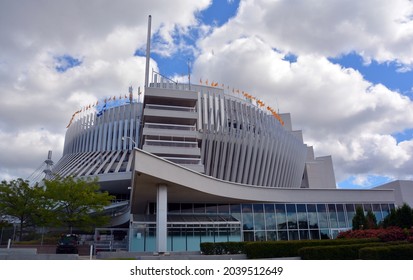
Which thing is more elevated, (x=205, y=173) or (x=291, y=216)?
(x=205, y=173)

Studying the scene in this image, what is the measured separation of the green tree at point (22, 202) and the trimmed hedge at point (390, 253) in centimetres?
3273

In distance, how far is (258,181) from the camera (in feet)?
183

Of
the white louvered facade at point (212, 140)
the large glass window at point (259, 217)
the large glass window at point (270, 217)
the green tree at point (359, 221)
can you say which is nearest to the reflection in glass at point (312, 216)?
the large glass window at point (270, 217)

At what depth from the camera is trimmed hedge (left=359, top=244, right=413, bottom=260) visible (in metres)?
14.3

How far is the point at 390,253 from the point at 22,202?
116ft

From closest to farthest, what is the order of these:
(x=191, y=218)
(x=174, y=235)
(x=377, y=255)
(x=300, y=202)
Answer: (x=377, y=255) → (x=174, y=235) → (x=191, y=218) → (x=300, y=202)

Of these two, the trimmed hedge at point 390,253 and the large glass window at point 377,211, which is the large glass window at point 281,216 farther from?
the trimmed hedge at point 390,253

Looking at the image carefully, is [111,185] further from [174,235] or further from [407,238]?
[407,238]

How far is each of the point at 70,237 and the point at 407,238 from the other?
2613cm

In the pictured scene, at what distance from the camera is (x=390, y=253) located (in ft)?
47.1

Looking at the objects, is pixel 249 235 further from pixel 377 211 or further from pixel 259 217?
pixel 377 211

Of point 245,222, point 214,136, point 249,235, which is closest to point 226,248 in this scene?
point 249,235
